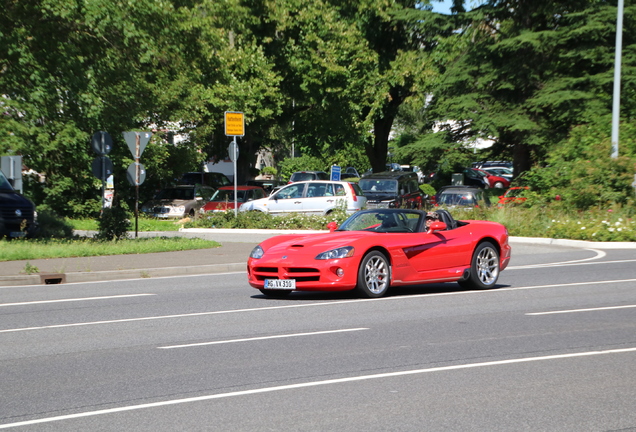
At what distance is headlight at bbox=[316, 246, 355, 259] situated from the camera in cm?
1193

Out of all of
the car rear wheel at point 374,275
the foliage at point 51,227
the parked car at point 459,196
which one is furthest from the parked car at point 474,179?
the car rear wheel at point 374,275

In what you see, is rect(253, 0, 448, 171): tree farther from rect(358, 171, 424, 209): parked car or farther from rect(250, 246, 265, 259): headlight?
rect(250, 246, 265, 259): headlight

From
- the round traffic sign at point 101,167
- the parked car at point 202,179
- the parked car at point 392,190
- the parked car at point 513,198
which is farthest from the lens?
the parked car at point 202,179

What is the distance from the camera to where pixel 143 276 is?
16734 millimetres

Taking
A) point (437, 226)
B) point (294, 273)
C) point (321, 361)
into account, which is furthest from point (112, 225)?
point (321, 361)

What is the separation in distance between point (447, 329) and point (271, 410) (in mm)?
4113

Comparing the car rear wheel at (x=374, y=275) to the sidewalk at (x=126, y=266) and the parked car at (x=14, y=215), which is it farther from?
the parked car at (x=14, y=215)

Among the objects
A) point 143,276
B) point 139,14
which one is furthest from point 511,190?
point 143,276

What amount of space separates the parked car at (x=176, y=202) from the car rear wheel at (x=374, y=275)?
24225 millimetres

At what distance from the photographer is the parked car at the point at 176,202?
120 feet

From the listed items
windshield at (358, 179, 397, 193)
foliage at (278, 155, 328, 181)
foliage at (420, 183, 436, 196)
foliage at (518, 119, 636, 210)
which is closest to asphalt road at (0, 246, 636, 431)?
foliage at (518, 119, 636, 210)

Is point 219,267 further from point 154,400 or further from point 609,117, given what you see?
point 609,117

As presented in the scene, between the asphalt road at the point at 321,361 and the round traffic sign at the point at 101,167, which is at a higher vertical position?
the round traffic sign at the point at 101,167

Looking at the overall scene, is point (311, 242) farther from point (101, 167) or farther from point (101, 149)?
point (101, 149)
